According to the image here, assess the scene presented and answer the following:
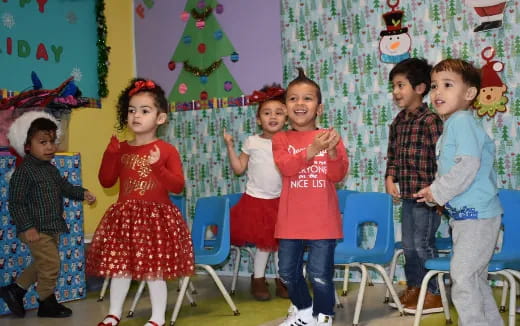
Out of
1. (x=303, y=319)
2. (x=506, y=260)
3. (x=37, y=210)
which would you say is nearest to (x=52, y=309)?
(x=37, y=210)

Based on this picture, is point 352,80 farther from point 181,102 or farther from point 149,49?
point 149,49

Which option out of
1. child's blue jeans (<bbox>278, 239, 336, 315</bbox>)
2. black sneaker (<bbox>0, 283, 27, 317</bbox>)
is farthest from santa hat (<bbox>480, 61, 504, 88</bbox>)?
black sneaker (<bbox>0, 283, 27, 317</bbox>)

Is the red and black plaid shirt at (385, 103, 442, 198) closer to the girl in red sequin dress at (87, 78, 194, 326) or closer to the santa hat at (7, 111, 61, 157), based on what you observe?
the girl in red sequin dress at (87, 78, 194, 326)

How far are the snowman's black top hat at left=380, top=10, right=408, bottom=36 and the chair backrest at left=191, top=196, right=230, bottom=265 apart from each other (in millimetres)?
1734

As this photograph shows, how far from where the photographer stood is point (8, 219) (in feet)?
12.6

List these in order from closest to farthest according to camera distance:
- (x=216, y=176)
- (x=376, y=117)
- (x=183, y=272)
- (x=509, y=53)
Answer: (x=183, y=272)
(x=509, y=53)
(x=376, y=117)
(x=216, y=176)

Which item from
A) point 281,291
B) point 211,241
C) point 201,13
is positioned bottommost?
point 281,291

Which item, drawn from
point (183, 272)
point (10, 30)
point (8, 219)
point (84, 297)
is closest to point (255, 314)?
point (183, 272)

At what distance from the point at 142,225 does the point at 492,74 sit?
2479mm

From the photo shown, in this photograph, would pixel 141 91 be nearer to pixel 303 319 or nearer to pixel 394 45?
pixel 303 319

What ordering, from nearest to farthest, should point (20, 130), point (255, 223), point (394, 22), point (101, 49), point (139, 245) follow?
point (139, 245)
point (20, 130)
point (255, 223)
point (394, 22)
point (101, 49)

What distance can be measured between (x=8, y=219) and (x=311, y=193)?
2031mm

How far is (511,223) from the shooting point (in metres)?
3.15

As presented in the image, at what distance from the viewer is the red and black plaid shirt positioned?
11.5 feet
